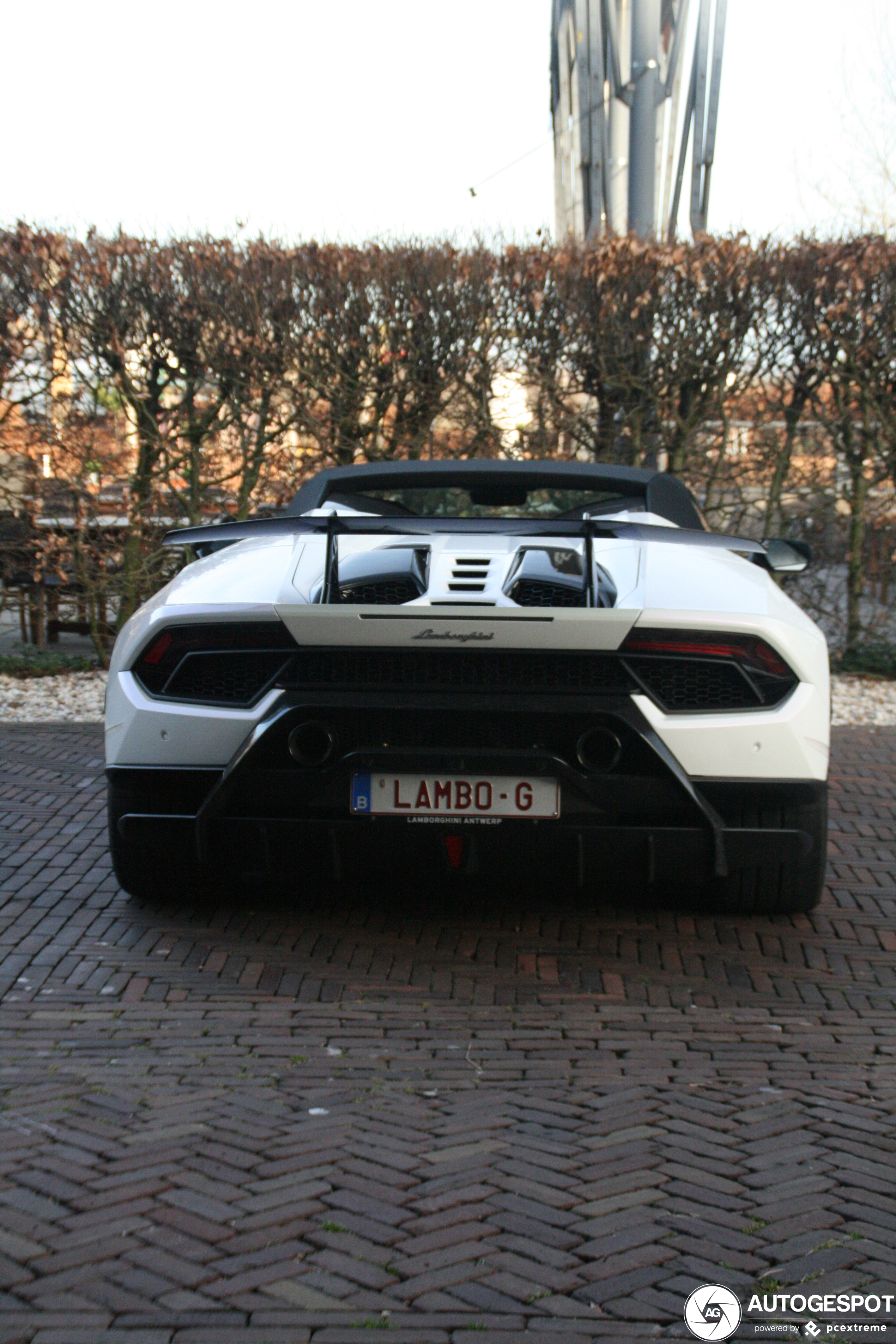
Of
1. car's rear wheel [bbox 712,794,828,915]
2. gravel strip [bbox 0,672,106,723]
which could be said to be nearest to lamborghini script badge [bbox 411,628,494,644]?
car's rear wheel [bbox 712,794,828,915]

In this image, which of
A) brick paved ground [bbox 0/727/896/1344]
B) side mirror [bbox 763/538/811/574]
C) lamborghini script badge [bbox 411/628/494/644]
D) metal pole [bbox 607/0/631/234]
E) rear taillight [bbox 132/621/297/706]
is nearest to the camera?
brick paved ground [bbox 0/727/896/1344]

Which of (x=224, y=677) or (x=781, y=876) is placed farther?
(x=781, y=876)

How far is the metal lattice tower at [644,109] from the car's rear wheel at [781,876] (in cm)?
1372

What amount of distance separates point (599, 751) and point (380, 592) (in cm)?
88

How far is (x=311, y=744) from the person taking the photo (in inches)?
141

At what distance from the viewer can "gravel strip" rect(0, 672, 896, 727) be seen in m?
8.38

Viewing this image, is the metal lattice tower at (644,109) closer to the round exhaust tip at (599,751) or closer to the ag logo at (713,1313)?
the round exhaust tip at (599,751)

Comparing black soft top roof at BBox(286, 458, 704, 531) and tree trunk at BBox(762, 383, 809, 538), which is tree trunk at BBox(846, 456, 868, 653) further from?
black soft top roof at BBox(286, 458, 704, 531)

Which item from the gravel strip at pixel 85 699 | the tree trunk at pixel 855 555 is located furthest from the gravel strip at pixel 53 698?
the tree trunk at pixel 855 555

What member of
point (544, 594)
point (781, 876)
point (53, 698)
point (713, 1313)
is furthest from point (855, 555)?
point (713, 1313)

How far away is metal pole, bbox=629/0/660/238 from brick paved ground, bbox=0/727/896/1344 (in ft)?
48.5

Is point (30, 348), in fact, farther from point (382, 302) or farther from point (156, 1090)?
point (156, 1090)

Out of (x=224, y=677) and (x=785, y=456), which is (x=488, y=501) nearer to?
(x=224, y=677)

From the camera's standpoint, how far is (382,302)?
9.80m
